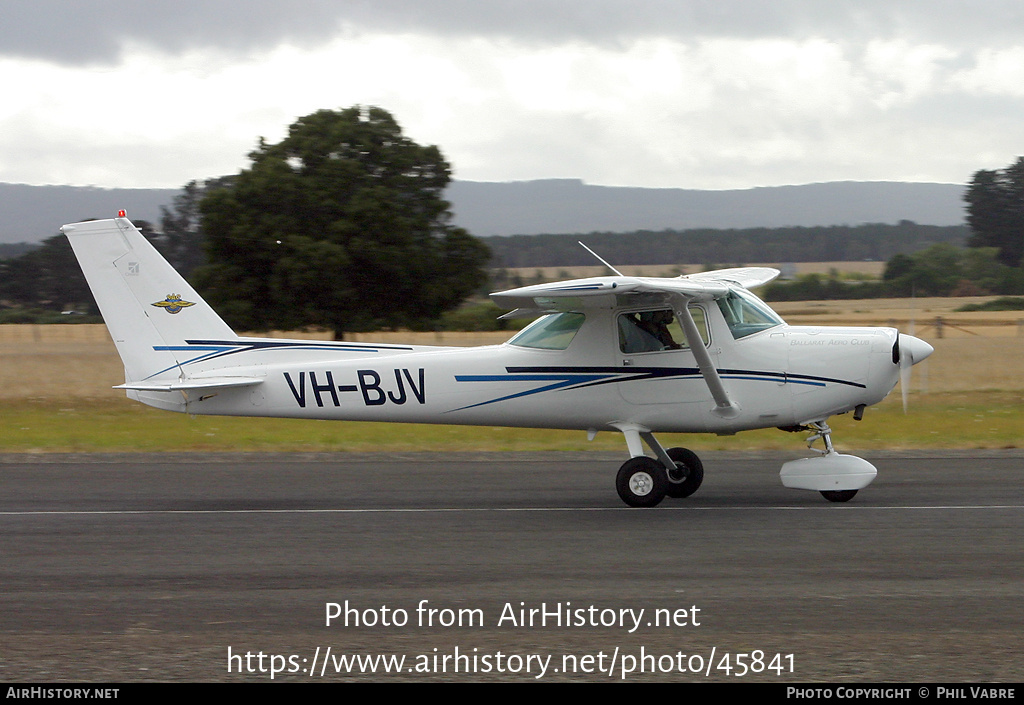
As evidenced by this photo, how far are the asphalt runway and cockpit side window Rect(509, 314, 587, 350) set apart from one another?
1.54m

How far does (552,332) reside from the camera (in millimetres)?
10008

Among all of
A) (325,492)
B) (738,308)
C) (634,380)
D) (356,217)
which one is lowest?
(325,492)

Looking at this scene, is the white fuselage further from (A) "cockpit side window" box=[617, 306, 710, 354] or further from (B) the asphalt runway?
(B) the asphalt runway

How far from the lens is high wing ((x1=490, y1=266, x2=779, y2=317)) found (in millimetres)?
8359

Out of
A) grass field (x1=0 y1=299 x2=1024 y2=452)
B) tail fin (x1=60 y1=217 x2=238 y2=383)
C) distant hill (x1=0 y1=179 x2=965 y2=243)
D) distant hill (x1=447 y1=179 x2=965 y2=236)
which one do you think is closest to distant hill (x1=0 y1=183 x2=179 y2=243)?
distant hill (x1=0 y1=179 x2=965 y2=243)

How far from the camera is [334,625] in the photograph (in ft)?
19.5

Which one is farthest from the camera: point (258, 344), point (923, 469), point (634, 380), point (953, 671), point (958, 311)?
point (958, 311)

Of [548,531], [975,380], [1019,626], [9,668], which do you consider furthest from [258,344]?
[975,380]

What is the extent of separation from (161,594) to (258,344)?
4024 millimetres

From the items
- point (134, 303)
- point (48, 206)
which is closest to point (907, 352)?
point (134, 303)

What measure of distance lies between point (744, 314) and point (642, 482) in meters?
1.86

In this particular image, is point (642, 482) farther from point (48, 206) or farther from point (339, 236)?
point (48, 206)

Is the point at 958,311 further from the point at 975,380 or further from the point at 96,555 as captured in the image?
the point at 96,555

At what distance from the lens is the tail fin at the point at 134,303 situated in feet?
34.3
